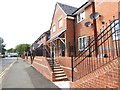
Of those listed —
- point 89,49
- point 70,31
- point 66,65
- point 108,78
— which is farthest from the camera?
point 70,31

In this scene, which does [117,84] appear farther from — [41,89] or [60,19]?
[60,19]

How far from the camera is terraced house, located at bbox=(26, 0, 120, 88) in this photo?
5466 mm

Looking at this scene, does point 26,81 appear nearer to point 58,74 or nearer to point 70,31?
point 58,74

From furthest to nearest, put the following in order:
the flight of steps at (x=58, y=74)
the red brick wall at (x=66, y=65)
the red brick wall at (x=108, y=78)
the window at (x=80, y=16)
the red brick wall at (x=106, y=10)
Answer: the window at (x=80, y=16), the flight of steps at (x=58, y=74), the red brick wall at (x=66, y=65), the red brick wall at (x=106, y=10), the red brick wall at (x=108, y=78)

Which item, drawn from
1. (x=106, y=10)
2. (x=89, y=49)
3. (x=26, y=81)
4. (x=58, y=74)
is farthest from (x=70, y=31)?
(x=89, y=49)

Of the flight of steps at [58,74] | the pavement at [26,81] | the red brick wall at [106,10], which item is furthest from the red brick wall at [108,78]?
the red brick wall at [106,10]

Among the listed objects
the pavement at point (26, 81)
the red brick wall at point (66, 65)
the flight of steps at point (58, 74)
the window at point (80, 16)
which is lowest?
the pavement at point (26, 81)

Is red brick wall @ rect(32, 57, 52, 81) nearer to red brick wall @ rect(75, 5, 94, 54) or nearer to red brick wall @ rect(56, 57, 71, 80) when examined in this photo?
red brick wall @ rect(56, 57, 71, 80)

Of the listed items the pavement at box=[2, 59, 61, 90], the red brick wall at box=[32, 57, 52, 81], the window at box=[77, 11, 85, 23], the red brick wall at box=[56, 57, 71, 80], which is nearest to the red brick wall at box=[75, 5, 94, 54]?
the window at box=[77, 11, 85, 23]

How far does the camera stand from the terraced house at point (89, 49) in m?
5.47

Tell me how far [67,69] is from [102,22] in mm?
4500

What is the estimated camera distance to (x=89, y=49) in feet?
27.2

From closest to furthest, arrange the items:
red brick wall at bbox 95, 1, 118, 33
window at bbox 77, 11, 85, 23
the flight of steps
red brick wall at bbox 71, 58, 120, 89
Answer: red brick wall at bbox 71, 58, 120, 89
red brick wall at bbox 95, 1, 118, 33
the flight of steps
window at bbox 77, 11, 85, 23

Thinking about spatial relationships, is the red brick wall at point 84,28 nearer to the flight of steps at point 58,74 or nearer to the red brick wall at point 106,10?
the red brick wall at point 106,10
